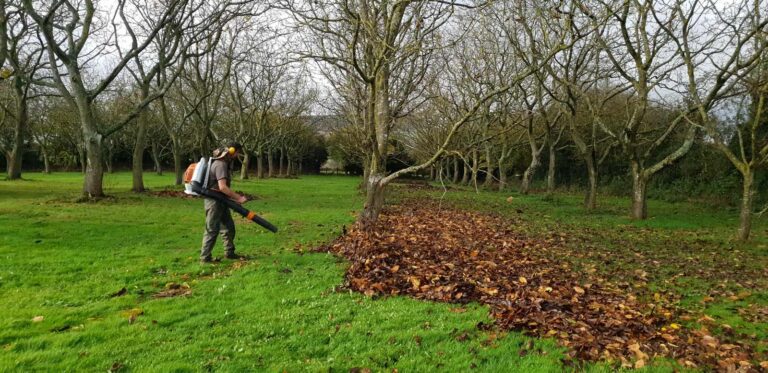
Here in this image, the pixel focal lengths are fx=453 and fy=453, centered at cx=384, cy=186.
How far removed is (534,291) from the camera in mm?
6754

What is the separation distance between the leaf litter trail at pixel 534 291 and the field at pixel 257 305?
276 mm

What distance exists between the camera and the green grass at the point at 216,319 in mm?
4488

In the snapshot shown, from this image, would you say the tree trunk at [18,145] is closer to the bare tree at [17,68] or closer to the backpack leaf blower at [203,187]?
the bare tree at [17,68]

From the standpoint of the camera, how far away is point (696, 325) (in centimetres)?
587

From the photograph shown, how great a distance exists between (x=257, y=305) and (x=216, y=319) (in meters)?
0.66

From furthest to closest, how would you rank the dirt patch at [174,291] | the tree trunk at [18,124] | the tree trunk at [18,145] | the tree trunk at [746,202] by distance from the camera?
1. the tree trunk at [18,145]
2. the tree trunk at [18,124]
3. the tree trunk at [746,202]
4. the dirt patch at [174,291]

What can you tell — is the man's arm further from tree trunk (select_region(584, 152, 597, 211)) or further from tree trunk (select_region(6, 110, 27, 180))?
tree trunk (select_region(6, 110, 27, 180))

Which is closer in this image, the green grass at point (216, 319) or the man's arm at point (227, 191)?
the green grass at point (216, 319)

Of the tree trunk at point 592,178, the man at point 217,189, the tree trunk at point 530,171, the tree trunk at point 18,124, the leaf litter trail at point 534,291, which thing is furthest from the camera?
the tree trunk at point 530,171

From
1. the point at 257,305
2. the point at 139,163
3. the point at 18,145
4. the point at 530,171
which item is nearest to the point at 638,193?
the point at 530,171

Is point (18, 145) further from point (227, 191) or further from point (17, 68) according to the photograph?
point (227, 191)

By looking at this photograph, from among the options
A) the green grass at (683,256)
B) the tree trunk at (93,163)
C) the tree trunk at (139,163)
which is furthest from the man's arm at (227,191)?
the tree trunk at (139,163)

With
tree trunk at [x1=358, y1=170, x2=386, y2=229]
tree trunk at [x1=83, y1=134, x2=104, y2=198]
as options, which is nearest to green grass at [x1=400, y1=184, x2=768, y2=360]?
tree trunk at [x1=358, y1=170, x2=386, y2=229]

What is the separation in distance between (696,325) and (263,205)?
17.1 metres
